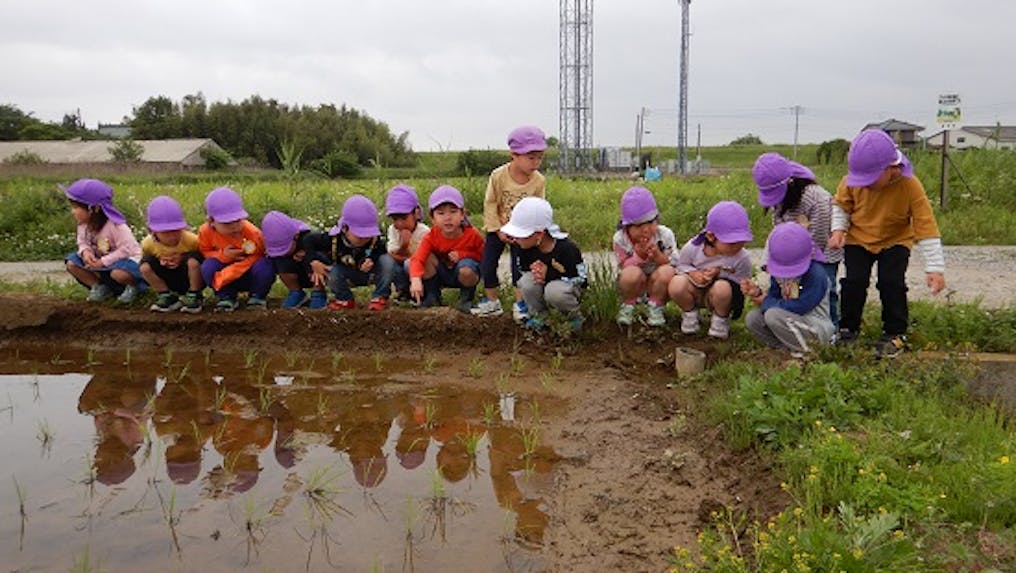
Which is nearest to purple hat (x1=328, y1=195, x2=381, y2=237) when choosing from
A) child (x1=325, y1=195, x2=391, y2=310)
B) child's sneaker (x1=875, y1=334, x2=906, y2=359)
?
child (x1=325, y1=195, x2=391, y2=310)

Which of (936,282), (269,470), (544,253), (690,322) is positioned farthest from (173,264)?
(936,282)

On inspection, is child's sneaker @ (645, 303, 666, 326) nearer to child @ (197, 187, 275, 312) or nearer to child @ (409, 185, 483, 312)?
child @ (409, 185, 483, 312)

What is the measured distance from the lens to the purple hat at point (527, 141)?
5.48 m

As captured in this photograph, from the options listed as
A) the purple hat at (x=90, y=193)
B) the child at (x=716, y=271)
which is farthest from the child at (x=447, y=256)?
the purple hat at (x=90, y=193)

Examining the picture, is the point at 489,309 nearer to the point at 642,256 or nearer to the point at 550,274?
the point at 550,274

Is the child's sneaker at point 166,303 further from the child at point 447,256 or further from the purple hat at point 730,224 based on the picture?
the purple hat at point 730,224

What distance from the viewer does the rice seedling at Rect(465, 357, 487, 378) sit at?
4.98 m

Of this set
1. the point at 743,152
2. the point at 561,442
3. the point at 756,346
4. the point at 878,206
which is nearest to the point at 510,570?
the point at 561,442

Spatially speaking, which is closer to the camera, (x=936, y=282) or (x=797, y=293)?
(x=936, y=282)

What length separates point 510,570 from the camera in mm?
2639

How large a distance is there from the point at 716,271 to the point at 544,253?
111 centimetres

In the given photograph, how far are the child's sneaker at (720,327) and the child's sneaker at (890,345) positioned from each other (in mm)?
855

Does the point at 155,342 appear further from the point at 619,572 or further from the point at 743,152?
the point at 743,152

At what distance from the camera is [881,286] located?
457cm
